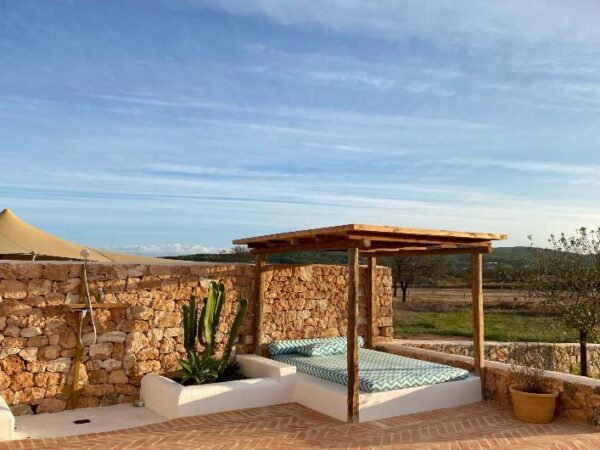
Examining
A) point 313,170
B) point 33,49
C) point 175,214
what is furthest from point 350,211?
point 33,49

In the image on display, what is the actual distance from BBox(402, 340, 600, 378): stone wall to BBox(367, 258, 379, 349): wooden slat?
3.86 metres

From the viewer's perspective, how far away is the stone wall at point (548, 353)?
14.9 metres

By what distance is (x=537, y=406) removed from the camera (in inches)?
299

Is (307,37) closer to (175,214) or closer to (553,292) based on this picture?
(175,214)

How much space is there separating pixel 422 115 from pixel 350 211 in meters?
3.86

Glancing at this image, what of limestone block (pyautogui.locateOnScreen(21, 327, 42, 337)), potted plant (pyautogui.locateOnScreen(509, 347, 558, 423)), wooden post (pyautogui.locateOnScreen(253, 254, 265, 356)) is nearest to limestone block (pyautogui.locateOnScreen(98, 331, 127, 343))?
limestone block (pyautogui.locateOnScreen(21, 327, 42, 337))

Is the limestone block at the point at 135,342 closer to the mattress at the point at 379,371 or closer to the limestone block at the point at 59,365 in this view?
the limestone block at the point at 59,365

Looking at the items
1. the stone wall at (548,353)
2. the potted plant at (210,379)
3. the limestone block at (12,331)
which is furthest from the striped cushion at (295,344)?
the stone wall at (548,353)

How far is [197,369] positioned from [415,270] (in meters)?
24.7

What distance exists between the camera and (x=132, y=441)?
6.55 metres

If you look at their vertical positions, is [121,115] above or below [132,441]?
above

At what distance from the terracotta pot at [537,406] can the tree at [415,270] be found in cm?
2273

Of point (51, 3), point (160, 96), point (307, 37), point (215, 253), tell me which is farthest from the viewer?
point (215, 253)

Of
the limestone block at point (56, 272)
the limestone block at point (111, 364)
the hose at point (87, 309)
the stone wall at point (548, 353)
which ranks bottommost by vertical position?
the stone wall at point (548, 353)
